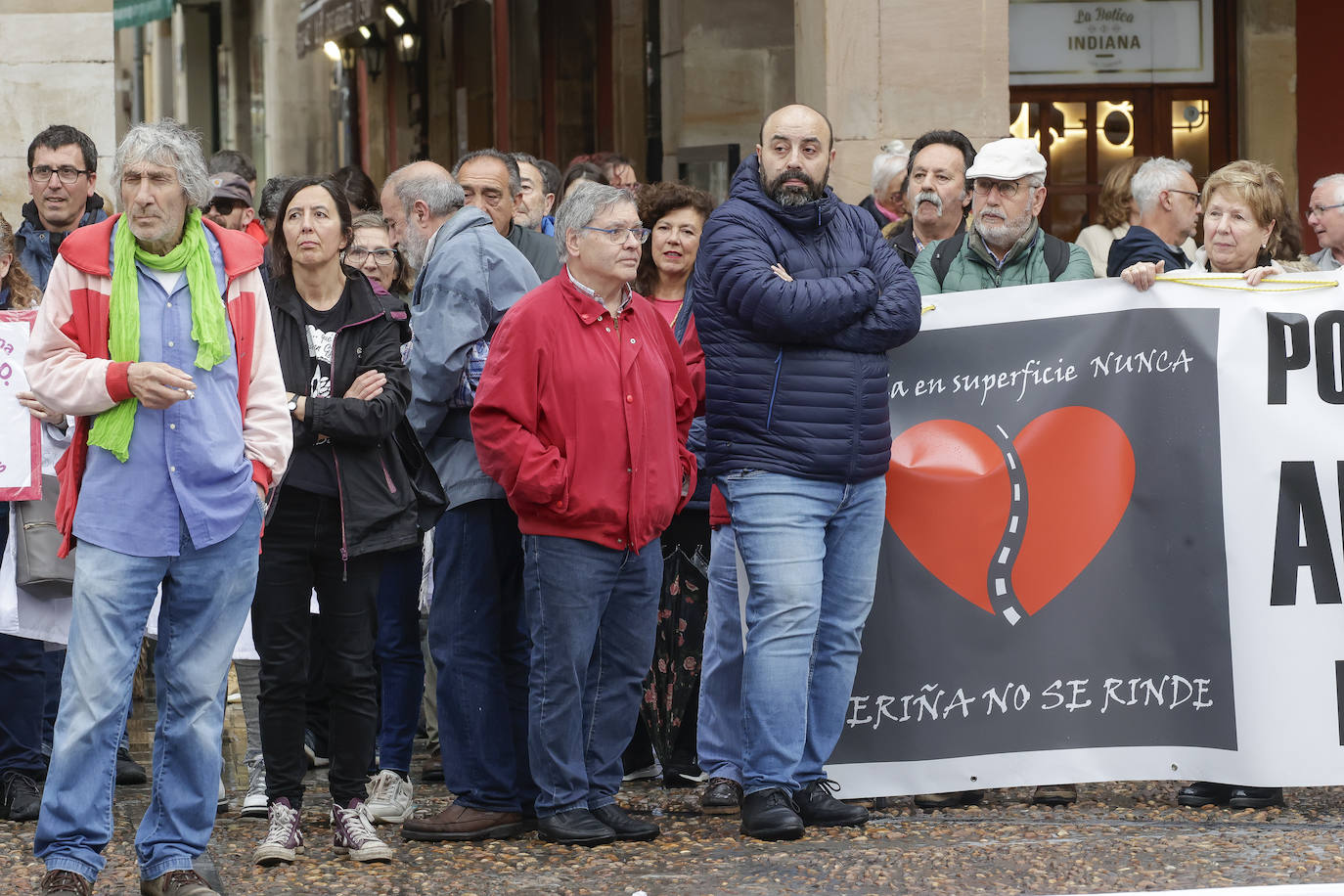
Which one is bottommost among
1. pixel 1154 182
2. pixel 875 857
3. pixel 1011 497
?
pixel 875 857

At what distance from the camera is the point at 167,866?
5.52 metres

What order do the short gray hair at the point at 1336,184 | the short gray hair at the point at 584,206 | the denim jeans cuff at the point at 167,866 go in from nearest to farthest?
the denim jeans cuff at the point at 167,866 < the short gray hair at the point at 584,206 < the short gray hair at the point at 1336,184

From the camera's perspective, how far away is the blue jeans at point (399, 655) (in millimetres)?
7004

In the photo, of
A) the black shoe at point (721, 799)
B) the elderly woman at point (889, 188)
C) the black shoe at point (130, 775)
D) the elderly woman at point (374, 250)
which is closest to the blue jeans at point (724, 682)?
Answer: the black shoe at point (721, 799)

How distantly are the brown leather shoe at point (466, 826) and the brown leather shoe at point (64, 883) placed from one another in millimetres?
1263

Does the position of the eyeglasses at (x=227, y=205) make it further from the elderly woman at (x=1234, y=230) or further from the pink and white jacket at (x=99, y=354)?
the elderly woman at (x=1234, y=230)

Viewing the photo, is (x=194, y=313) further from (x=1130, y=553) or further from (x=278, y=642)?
(x=1130, y=553)

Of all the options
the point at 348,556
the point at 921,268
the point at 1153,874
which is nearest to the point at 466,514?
the point at 348,556

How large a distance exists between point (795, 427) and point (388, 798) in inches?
73.6

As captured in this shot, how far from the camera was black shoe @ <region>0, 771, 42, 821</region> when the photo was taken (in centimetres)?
677

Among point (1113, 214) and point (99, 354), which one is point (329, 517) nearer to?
point (99, 354)

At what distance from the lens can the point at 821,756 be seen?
21.6 feet

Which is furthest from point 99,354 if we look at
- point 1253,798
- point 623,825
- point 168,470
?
point 1253,798

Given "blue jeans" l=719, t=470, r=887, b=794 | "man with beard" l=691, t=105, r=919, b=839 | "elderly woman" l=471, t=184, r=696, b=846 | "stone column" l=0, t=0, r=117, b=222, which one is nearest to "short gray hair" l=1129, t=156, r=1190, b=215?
"man with beard" l=691, t=105, r=919, b=839
